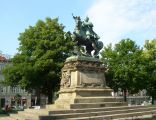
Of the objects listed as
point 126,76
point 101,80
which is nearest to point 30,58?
point 126,76

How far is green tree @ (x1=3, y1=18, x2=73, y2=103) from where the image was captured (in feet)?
131

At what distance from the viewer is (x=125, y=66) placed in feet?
156

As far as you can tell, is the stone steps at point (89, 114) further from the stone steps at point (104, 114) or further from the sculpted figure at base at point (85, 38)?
the sculpted figure at base at point (85, 38)

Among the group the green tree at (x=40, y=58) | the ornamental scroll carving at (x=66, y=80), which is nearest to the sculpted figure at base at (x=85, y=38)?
the ornamental scroll carving at (x=66, y=80)

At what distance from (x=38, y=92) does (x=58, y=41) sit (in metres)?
6.93

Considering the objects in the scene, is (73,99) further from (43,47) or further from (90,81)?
(43,47)

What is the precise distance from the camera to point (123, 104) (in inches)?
929

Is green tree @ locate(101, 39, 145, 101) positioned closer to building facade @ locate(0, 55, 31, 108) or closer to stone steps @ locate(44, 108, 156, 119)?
stone steps @ locate(44, 108, 156, 119)

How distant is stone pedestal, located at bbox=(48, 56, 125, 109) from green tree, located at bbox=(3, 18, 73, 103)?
16.0 metres

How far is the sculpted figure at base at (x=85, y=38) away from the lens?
24.3m

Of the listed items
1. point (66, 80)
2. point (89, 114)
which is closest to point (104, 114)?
point (89, 114)

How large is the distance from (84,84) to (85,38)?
11.4ft

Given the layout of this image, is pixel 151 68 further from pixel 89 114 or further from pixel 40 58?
pixel 89 114

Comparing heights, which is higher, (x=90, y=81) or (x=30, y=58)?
(x=30, y=58)
